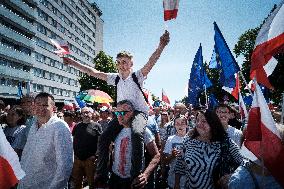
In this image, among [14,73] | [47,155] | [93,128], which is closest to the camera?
[47,155]

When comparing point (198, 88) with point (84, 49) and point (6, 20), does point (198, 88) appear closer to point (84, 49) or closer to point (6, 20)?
point (6, 20)

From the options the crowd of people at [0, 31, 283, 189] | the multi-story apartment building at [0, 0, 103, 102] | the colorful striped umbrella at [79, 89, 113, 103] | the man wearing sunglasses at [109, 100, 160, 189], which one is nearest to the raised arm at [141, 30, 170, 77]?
the crowd of people at [0, 31, 283, 189]

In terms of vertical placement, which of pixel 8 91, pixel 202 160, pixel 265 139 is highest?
pixel 8 91

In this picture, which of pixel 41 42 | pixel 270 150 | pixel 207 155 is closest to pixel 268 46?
pixel 270 150

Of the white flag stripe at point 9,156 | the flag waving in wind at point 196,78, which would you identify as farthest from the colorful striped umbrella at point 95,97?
the white flag stripe at point 9,156

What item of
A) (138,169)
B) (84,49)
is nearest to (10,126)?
(138,169)

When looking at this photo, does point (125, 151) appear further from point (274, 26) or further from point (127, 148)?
point (274, 26)

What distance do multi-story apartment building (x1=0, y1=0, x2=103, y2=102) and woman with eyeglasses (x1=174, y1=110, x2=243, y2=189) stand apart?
3172cm

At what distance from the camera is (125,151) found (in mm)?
4324

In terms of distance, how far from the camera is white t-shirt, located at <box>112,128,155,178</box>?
4.27 m

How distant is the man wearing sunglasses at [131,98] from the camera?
13.6 ft

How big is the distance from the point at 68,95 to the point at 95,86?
73.3 feet

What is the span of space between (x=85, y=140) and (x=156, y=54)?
16.1 ft

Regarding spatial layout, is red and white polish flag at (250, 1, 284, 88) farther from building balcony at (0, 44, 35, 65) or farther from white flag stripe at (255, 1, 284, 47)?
building balcony at (0, 44, 35, 65)
